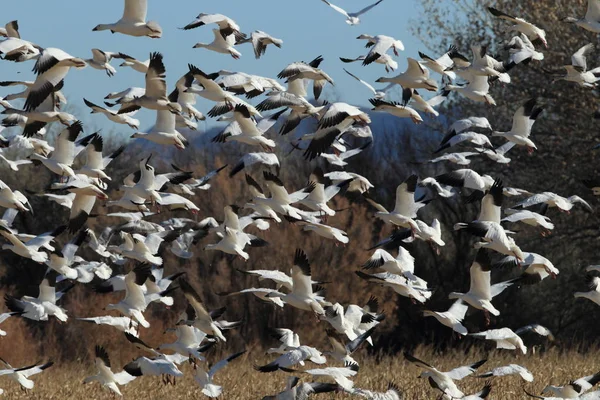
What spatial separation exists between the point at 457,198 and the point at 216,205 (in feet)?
20.9

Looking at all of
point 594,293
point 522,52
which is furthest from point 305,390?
point 522,52

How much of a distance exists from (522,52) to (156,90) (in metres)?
4.38

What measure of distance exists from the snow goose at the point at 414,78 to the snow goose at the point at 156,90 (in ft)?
7.81

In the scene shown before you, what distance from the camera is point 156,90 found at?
35.1ft

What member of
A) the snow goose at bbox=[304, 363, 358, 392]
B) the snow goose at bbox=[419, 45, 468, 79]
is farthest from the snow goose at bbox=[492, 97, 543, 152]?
the snow goose at bbox=[304, 363, 358, 392]

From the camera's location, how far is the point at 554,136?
75.9 feet

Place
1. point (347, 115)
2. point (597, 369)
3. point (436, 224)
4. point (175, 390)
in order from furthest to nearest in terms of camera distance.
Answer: point (597, 369) → point (436, 224) → point (175, 390) → point (347, 115)

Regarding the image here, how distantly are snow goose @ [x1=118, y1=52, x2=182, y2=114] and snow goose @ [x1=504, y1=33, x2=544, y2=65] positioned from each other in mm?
3999

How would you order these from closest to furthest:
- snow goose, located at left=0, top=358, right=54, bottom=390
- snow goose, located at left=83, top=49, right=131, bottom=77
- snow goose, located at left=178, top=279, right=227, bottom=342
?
snow goose, located at left=178, top=279, right=227, bottom=342 < snow goose, located at left=0, top=358, right=54, bottom=390 < snow goose, located at left=83, top=49, right=131, bottom=77

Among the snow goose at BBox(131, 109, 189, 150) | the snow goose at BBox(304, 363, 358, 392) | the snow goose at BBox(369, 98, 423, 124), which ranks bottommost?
the snow goose at BBox(304, 363, 358, 392)

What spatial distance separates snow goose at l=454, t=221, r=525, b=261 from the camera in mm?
10656

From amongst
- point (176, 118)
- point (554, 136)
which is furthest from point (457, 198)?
point (176, 118)

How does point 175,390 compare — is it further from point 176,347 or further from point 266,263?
point 266,263

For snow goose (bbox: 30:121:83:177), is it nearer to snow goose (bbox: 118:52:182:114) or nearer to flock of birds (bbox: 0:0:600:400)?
flock of birds (bbox: 0:0:600:400)
